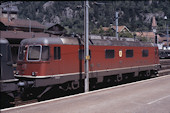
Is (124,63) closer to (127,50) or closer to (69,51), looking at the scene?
(127,50)

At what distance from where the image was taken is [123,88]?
1529cm

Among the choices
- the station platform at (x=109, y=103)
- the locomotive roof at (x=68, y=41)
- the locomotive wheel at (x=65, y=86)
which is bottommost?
the station platform at (x=109, y=103)

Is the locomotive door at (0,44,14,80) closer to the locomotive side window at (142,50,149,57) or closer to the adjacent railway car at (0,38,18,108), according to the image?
the adjacent railway car at (0,38,18,108)

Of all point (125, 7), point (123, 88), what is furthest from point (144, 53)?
point (125, 7)

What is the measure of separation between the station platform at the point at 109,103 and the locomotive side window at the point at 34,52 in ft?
9.76

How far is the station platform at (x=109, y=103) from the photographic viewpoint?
995 centimetres

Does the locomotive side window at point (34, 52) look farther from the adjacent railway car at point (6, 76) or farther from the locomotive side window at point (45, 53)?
the adjacent railway car at point (6, 76)

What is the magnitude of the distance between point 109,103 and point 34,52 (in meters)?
5.38

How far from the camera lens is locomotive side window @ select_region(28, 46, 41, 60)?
13.2 m

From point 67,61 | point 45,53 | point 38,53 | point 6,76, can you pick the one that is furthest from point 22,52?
point 6,76

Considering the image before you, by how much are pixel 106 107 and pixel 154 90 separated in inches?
210

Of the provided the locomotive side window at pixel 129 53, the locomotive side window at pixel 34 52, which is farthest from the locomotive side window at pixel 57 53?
the locomotive side window at pixel 129 53

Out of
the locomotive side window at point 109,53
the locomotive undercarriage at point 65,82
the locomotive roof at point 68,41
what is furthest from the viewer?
the locomotive side window at point 109,53

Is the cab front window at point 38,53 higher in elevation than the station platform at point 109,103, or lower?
higher
